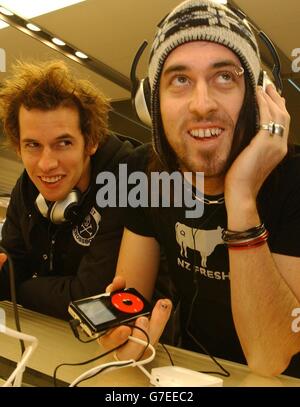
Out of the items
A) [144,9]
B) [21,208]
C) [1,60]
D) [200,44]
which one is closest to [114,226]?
[21,208]

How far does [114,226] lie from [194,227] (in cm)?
24

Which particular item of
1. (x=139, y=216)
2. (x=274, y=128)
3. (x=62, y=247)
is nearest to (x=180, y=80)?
(x=274, y=128)

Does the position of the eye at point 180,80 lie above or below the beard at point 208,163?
above

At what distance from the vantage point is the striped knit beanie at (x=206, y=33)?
731 millimetres

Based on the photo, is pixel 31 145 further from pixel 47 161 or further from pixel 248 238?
pixel 248 238

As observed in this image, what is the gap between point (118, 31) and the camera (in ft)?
7.43

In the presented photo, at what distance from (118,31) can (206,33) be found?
1.71 meters

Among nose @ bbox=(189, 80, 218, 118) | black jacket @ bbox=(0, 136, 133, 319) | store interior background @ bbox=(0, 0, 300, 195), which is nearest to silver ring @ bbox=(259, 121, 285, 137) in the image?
nose @ bbox=(189, 80, 218, 118)

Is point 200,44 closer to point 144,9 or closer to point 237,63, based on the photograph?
point 237,63

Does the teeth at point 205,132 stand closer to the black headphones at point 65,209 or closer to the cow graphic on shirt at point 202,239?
the cow graphic on shirt at point 202,239

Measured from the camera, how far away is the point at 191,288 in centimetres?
89

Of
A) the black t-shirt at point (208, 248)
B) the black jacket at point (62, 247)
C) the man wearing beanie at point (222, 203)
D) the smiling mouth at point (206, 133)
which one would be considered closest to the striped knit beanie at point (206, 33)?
the man wearing beanie at point (222, 203)

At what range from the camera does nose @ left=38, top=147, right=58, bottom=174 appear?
3.44 ft
